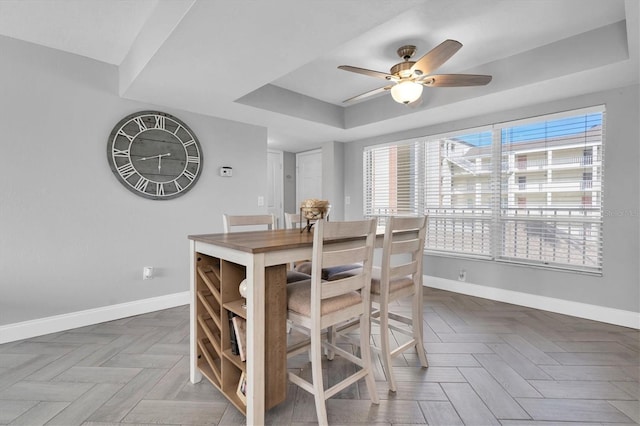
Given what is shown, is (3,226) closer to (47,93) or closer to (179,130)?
(47,93)

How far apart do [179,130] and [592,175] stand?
4.14 meters

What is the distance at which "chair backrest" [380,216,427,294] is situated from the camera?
171cm

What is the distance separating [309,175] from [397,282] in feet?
13.8

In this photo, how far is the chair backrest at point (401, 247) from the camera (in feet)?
5.60

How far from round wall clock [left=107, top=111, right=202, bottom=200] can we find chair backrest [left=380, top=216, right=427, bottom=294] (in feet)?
7.84

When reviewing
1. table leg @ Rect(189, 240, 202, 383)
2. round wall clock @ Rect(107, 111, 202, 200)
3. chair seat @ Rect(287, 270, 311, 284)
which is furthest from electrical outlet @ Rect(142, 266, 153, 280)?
chair seat @ Rect(287, 270, 311, 284)

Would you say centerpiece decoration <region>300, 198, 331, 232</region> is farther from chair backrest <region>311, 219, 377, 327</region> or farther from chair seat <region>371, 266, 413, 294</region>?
chair seat <region>371, 266, 413, 294</region>

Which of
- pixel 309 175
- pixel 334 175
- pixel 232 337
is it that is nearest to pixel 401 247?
pixel 232 337

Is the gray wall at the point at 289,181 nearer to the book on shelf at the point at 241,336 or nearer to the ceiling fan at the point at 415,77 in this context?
the ceiling fan at the point at 415,77

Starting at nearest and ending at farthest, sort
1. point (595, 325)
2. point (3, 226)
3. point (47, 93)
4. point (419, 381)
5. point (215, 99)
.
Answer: point (419, 381) → point (3, 226) → point (47, 93) → point (595, 325) → point (215, 99)

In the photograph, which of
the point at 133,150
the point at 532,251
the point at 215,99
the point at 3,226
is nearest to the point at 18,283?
the point at 3,226

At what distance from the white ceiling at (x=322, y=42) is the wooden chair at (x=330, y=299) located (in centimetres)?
118

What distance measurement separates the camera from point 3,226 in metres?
2.33

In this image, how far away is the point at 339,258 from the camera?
144 centimetres
